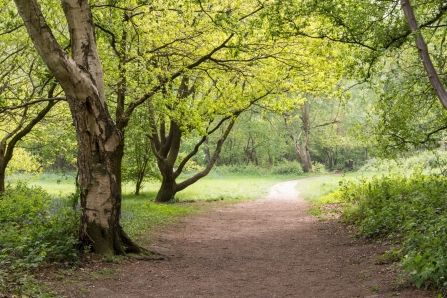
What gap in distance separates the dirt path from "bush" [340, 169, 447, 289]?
33cm

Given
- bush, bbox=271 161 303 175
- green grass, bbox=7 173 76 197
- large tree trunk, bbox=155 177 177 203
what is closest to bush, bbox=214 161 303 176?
bush, bbox=271 161 303 175

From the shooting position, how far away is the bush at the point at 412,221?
513 centimetres

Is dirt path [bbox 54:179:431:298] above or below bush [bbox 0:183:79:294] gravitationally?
below

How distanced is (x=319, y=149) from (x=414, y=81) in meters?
54.4

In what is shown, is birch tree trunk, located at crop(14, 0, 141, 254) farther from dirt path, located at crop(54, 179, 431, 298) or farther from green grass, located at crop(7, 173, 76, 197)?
green grass, located at crop(7, 173, 76, 197)

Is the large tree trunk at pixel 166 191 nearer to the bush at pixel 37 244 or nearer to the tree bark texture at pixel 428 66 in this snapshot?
the bush at pixel 37 244

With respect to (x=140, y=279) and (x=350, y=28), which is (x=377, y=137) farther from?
(x=140, y=279)

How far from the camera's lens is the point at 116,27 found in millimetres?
10352

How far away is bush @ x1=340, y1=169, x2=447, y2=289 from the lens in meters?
5.13

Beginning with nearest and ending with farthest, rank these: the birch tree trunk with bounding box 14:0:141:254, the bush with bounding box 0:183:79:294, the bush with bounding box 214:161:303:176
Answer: the bush with bounding box 0:183:79:294 → the birch tree trunk with bounding box 14:0:141:254 → the bush with bounding box 214:161:303:176

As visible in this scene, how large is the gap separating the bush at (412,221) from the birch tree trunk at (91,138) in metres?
4.99

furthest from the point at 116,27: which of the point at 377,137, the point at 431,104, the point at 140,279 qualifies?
the point at 431,104

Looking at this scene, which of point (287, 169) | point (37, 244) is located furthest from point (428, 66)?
point (287, 169)

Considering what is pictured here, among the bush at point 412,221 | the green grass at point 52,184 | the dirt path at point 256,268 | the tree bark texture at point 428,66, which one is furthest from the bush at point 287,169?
the tree bark texture at point 428,66
